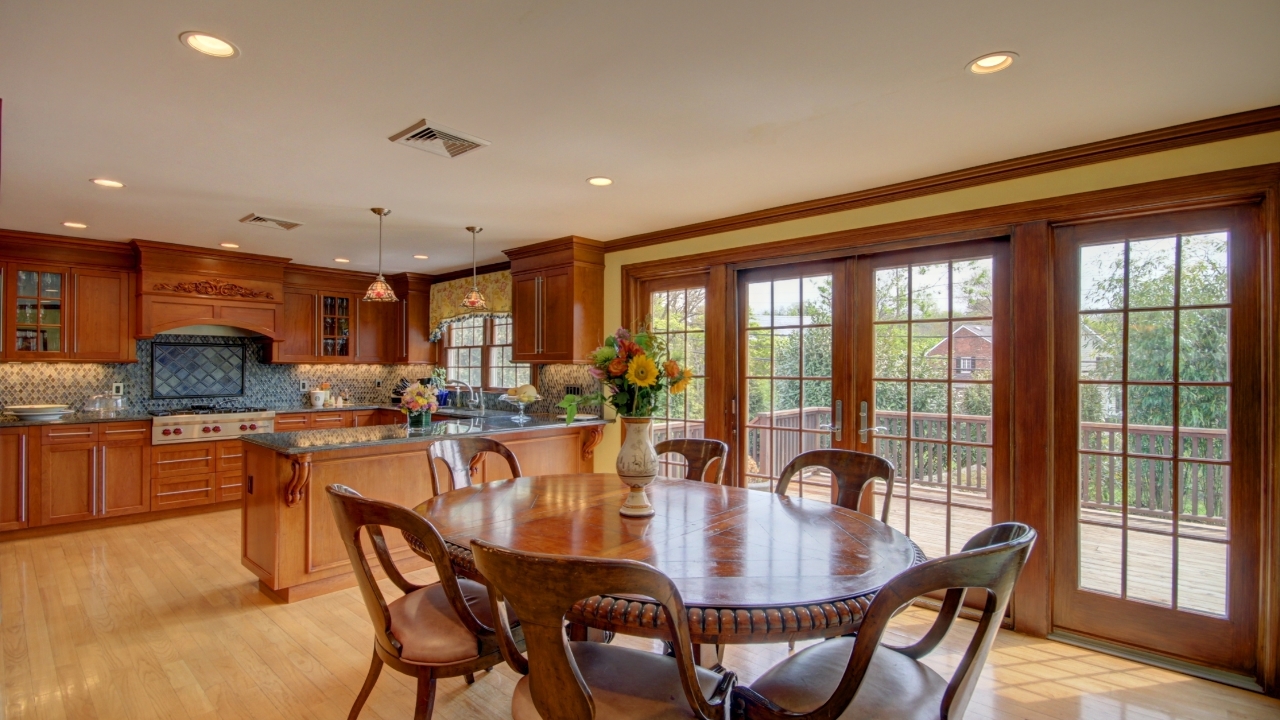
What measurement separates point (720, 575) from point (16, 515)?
585cm

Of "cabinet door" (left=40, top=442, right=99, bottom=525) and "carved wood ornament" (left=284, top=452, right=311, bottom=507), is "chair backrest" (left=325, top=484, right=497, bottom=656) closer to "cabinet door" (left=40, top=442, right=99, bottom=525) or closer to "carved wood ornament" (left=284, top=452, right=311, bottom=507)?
"carved wood ornament" (left=284, top=452, right=311, bottom=507)

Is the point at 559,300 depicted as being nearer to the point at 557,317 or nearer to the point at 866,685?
the point at 557,317

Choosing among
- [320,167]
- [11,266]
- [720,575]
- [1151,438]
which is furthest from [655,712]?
[11,266]

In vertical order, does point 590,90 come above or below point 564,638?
above

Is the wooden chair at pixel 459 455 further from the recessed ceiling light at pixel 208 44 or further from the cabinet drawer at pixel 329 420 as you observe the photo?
the cabinet drawer at pixel 329 420

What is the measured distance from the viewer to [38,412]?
492 centimetres

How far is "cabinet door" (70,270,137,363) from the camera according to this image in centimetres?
512

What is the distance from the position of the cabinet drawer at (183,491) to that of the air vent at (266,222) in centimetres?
255

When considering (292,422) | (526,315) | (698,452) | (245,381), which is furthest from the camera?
(245,381)

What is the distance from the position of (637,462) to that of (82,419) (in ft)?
17.4

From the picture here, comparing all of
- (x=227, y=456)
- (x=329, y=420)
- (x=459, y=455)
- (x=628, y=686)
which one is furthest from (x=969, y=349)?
(x=227, y=456)

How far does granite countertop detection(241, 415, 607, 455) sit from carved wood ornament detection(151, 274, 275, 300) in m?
2.61

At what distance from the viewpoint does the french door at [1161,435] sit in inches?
102

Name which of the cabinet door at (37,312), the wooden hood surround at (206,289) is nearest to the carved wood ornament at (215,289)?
the wooden hood surround at (206,289)
